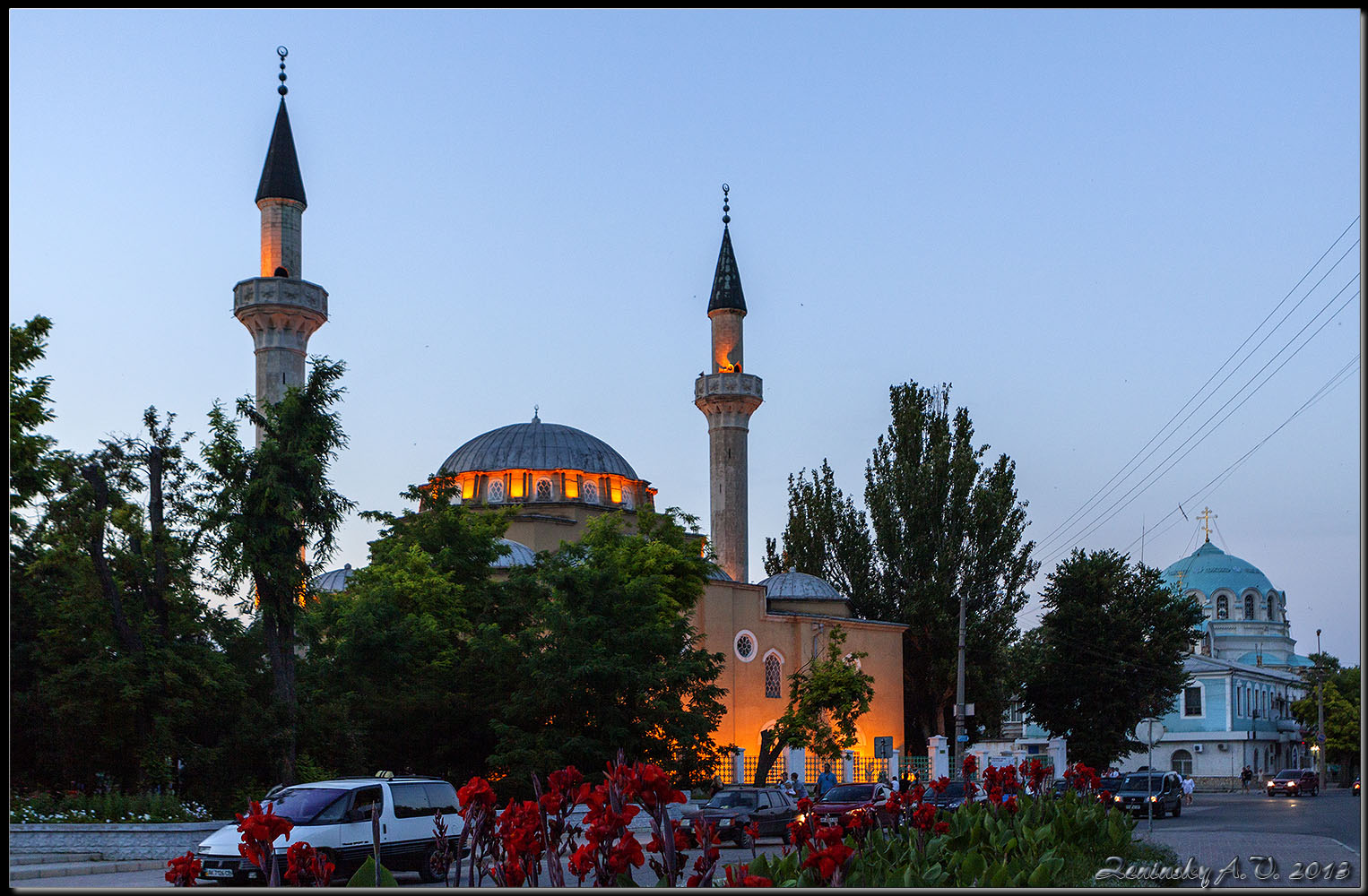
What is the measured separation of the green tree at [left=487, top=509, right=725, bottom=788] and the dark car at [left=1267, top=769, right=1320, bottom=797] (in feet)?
90.9

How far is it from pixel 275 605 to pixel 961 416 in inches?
1195

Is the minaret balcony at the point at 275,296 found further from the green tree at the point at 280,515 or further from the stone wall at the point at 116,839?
A: the stone wall at the point at 116,839

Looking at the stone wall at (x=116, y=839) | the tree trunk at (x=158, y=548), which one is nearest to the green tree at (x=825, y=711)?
the tree trunk at (x=158, y=548)

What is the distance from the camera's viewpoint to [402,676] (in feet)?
96.5

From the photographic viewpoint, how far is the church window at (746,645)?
146 feet

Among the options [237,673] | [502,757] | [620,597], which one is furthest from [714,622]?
[237,673]

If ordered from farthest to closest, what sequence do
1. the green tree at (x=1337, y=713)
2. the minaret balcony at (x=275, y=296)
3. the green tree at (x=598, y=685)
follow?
the green tree at (x=1337, y=713) < the minaret balcony at (x=275, y=296) < the green tree at (x=598, y=685)

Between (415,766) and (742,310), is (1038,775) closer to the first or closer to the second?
(415,766)

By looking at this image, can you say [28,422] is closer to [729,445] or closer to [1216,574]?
[729,445]

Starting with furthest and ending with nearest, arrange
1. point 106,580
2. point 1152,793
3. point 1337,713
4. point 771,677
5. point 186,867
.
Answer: point 1337,713
point 771,677
point 1152,793
point 106,580
point 186,867

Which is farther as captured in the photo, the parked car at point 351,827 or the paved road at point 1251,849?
the parked car at point 351,827

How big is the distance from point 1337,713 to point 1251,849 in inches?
2163

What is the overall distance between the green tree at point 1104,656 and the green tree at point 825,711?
19.7 feet

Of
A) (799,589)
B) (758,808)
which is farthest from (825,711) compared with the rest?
(758,808)
